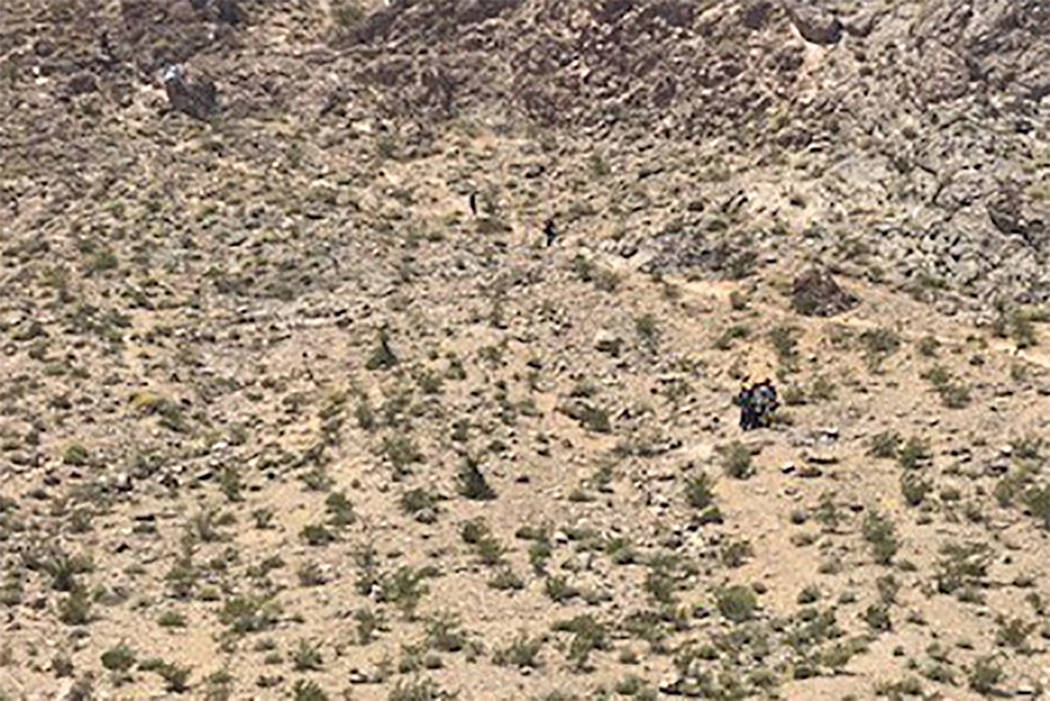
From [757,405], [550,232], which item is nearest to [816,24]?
[550,232]

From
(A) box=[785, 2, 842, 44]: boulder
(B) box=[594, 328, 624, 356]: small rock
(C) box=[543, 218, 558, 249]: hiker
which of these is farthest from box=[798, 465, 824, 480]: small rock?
(A) box=[785, 2, 842, 44]: boulder

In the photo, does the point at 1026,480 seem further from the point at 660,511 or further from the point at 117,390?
the point at 117,390

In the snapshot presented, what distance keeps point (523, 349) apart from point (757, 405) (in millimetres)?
6445

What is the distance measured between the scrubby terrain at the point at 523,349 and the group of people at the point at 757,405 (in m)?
0.53

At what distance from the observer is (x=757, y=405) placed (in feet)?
93.5

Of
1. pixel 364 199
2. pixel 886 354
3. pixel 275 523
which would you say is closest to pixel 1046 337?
pixel 886 354

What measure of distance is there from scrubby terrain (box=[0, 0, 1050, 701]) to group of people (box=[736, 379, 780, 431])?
53cm

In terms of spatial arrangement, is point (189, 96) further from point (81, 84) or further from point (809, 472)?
point (809, 472)

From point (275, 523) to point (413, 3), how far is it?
30138mm

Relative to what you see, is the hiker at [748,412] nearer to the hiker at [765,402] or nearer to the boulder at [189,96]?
the hiker at [765,402]

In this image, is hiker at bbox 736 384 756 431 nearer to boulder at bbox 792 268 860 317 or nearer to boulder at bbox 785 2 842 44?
boulder at bbox 792 268 860 317

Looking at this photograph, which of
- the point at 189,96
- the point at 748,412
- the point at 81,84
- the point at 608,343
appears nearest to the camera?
the point at 748,412

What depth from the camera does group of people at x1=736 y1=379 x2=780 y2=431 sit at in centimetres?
2828

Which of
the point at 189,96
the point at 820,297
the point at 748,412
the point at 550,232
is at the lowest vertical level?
the point at 748,412
